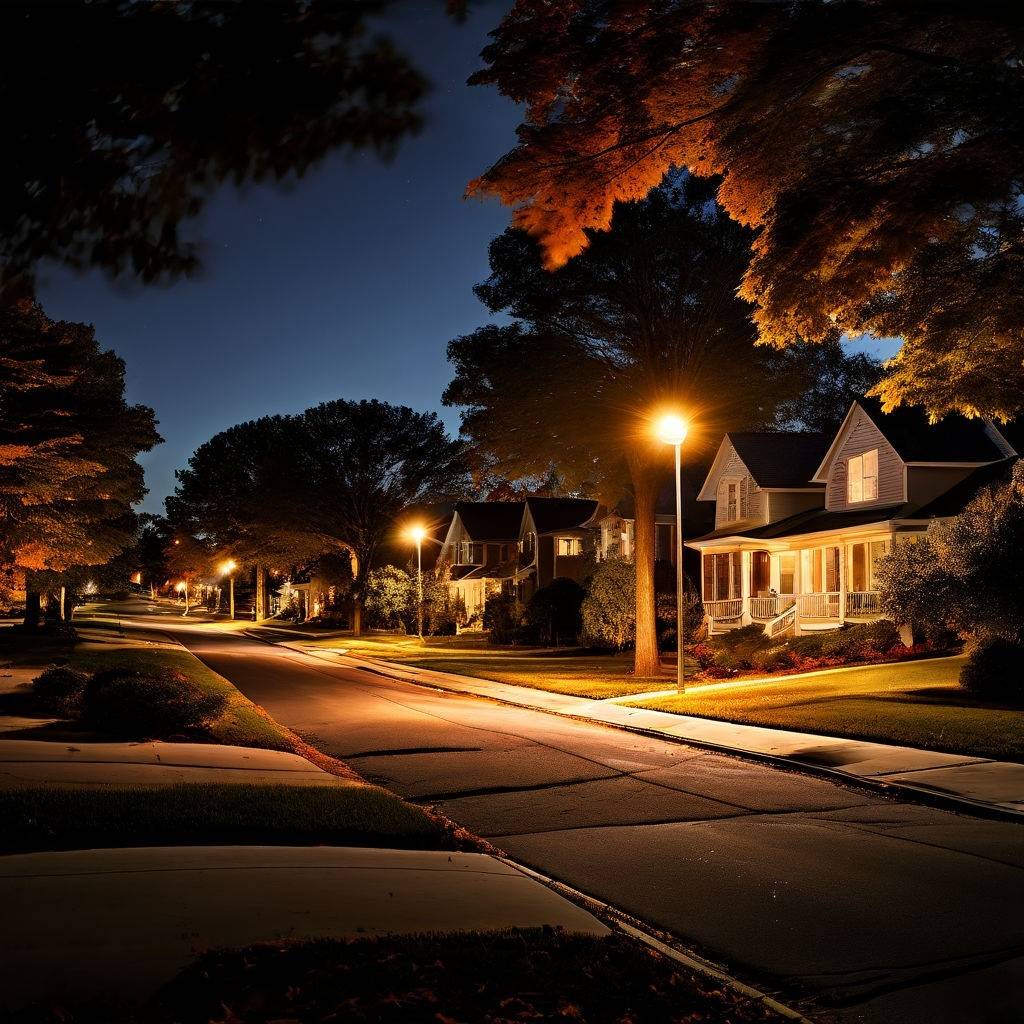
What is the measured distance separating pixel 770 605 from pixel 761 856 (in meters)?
30.0

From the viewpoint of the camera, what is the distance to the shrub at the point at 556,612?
44.6m

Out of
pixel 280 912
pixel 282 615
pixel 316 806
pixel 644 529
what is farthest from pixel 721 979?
pixel 282 615

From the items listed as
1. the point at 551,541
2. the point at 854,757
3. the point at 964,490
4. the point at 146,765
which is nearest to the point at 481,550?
the point at 551,541

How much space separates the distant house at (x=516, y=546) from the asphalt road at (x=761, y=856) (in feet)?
113

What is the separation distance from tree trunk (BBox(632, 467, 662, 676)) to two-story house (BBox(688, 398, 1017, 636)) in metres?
6.44

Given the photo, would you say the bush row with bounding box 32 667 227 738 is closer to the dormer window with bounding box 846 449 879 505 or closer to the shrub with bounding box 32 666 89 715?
the shrub with bounding box 32 666 89 715

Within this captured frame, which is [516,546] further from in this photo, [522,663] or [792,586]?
[522,663]

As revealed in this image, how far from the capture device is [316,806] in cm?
898

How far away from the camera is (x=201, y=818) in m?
8.09

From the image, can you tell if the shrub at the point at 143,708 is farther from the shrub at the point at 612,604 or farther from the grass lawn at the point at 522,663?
the shrub at the point at 612,604

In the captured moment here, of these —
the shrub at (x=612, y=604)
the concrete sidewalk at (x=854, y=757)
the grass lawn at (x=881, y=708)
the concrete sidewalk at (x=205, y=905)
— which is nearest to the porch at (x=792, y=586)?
the shrub at (x=612, y=604)

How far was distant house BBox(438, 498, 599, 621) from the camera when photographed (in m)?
57.6

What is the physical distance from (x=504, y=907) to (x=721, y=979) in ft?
4.64

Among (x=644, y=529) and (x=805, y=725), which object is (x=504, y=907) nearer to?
(x=805, y=725)
